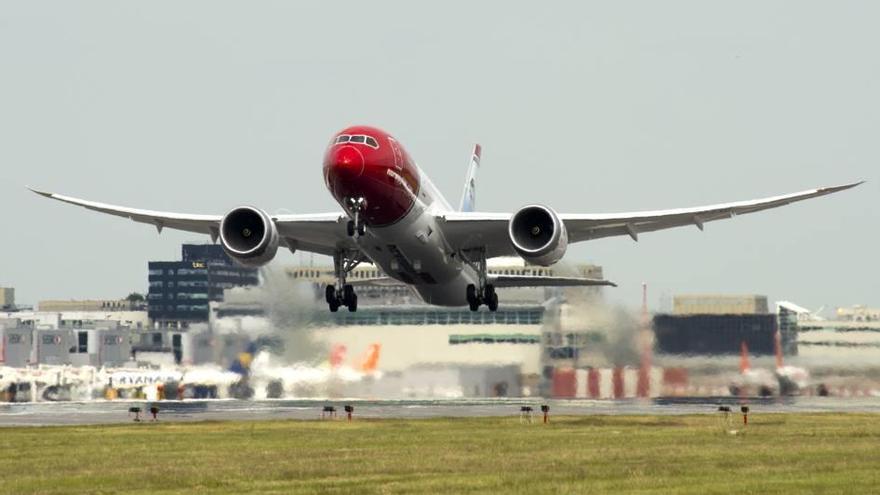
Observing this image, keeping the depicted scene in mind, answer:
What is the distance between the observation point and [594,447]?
46.2 m

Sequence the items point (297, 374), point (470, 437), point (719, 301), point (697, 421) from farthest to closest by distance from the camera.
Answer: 1. point (719, 301)
2. point (297, 374)
3. point (697, 421)
4. point (470, 437)

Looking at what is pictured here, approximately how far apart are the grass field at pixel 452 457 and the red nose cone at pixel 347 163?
7.60 m

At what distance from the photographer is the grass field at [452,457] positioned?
35562mm

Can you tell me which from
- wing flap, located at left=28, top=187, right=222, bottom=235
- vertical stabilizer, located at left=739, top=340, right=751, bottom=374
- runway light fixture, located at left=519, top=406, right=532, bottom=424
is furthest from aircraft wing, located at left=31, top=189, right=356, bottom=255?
vertical stabilizer, located at left=739, top=340, right=751, bottom=374

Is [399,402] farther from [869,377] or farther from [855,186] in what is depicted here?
[855,186]

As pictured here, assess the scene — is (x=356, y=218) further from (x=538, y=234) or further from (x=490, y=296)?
(x=490, y=296)

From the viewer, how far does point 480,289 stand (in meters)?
51.4

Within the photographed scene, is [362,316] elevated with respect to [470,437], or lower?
elevated

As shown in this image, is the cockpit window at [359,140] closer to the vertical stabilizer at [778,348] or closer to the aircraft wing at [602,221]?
the aircraft wing at [602,221]

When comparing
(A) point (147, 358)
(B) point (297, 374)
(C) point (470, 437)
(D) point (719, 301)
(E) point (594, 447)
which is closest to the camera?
(E) point (594, 447)

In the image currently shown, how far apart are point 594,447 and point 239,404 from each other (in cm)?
3365

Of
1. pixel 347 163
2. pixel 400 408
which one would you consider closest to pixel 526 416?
pixel 400 408

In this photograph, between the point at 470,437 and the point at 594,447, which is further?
the point at 470,437

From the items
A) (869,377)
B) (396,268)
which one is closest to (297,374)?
(396,268)
